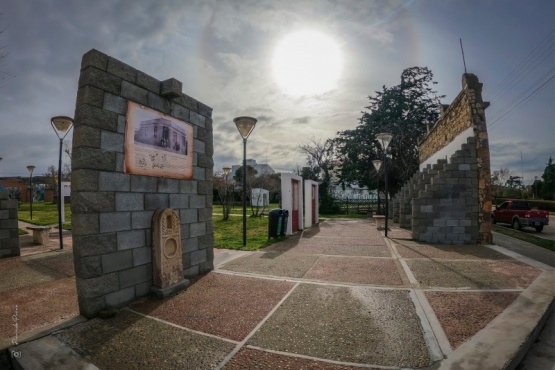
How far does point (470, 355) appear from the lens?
7.98ft

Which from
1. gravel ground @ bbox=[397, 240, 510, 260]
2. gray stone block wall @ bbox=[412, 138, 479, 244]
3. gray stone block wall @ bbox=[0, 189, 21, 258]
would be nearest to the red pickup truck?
gray stone block wall @ bbox=[412, 138, 479, 244]

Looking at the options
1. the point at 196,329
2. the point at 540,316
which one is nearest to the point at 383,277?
the point at 540,316

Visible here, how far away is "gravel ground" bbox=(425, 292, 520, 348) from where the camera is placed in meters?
2.92

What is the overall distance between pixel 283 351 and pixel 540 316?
3.20 meters

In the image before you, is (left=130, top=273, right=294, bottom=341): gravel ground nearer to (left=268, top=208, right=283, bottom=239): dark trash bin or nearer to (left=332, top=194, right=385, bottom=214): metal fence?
(left=268, top=208, right=283, bottom=239): dark trash bin

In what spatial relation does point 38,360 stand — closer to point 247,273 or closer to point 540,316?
point 247,273

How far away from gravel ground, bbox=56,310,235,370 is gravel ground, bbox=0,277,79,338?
0.56m

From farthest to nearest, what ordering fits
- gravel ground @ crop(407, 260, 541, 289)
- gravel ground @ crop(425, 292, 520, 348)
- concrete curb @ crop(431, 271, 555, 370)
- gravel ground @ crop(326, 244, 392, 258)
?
gravel ground @ crop(326, 244, 392, 258)
gravel ground @ crop(407, 260, 541, 289)
gravel ground @ crop(425, 292, 520, 348)
concrete curb @ crop(431, 271, 555, 370)

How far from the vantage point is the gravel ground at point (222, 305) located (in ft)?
10.3

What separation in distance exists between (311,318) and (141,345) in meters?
1.90

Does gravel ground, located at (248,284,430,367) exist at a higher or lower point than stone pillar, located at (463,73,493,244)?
lower

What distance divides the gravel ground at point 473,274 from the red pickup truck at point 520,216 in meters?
11.5

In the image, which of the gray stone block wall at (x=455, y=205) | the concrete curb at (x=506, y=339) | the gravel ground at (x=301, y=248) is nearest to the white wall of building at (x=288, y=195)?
the gravel ground at (x=301, y=248)

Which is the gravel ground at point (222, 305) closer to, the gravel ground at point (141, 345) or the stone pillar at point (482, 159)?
the gravel ground at point (141, 345)
